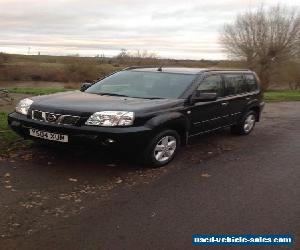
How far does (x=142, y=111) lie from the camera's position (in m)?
5.77

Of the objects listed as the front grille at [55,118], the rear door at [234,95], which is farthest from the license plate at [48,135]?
the rear door at [234,95]

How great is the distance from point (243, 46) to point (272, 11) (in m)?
4.55

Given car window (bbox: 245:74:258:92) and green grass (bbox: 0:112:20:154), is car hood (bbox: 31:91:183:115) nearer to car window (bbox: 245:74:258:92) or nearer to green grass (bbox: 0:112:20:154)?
green grass (bbox: 0:112:20:154)

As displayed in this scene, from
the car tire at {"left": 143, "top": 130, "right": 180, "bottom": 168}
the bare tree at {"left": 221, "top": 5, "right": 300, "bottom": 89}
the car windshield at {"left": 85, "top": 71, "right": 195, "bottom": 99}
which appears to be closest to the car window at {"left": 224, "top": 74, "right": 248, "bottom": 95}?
the car windshield at {"left": 85, "top": 71, "right": 195, "bottom": 99}

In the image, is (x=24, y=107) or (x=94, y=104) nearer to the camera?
(x=94, y=104)

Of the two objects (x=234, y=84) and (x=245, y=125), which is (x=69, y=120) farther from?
(x=245, y=125)

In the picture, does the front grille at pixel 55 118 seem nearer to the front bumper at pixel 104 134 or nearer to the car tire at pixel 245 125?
the front bumper at pixel 104 134

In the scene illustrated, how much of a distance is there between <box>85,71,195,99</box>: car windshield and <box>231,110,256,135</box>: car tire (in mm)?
2250

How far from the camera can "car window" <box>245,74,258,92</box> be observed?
29.2 ft

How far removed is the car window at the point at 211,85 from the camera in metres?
7.07

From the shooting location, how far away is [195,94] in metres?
6.84

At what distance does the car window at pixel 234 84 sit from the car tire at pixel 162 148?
2.04 metres

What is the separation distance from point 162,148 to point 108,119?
1.07 metres

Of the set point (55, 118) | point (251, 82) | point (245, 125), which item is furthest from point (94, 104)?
point (251, 82)
